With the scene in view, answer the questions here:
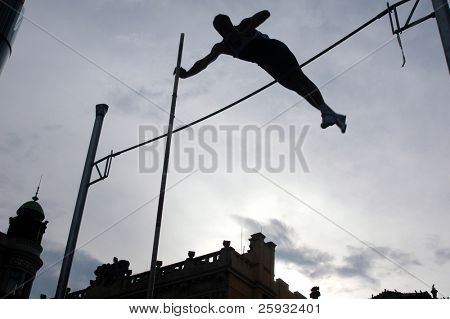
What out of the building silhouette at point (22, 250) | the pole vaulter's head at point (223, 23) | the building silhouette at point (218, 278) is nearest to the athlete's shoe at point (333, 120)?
the pole vaulter's head at point (223, 23)

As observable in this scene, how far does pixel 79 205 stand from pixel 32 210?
2890cm

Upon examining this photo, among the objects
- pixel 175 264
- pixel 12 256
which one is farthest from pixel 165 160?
pixel 12 256

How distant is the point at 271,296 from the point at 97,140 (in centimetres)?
1695

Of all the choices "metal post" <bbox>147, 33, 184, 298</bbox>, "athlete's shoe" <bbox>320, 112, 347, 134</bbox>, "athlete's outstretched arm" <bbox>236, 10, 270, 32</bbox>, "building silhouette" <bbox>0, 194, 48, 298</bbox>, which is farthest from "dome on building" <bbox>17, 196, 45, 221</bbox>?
"athlete's shoe" <bbox>320, 112, 347, 134</bbox>

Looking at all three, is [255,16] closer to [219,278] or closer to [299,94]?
[299,94]

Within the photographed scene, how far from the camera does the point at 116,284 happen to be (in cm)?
2836

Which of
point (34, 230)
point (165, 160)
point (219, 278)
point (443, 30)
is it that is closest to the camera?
point (443, 30)

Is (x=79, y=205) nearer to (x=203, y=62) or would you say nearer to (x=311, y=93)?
(x=203, y=62)

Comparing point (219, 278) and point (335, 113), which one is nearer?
point (335, 113)

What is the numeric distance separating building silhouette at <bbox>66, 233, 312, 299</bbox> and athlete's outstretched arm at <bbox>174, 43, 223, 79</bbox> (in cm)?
1515

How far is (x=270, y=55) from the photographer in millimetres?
8586

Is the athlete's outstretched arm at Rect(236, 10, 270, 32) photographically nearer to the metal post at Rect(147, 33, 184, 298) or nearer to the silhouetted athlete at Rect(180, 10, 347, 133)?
the silhouetted athlete at Rect(180, 10, 347, 133)

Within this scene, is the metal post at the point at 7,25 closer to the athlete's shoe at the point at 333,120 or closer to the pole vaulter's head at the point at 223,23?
the pole vaulter's head at the point at 223,23

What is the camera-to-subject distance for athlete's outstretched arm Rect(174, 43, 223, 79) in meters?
9.26
